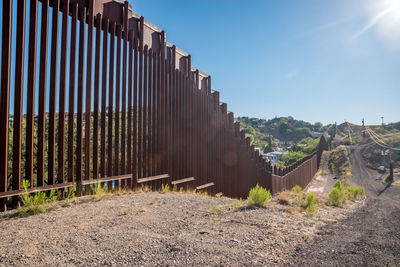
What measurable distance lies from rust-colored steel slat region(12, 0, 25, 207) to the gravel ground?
0.75 metres

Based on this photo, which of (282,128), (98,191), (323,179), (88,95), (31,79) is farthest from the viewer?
(282,128)

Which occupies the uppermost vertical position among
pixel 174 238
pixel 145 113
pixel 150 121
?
pixel 145 113

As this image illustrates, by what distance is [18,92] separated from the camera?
15.1 feet

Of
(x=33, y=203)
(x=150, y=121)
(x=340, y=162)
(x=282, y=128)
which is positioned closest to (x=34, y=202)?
(x=33, y=203)

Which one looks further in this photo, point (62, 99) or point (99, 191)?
point (99, 191)

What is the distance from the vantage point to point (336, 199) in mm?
10242

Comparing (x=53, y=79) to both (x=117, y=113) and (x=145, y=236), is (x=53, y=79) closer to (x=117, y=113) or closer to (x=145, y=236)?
(x=117, y=113)

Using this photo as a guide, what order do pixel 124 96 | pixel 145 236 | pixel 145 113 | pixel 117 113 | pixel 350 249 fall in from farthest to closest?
pixel 145 113 < pixel 124 96 < pixel 117 113 < pixel 350 249 < pixel 145 236

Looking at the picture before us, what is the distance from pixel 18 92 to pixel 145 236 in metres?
3.47

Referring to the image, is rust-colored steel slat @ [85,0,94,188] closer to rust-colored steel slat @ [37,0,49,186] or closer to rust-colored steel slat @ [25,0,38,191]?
rust-colored steel slat @ [37,0,49,186]

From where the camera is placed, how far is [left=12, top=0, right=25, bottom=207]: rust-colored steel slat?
4609mm

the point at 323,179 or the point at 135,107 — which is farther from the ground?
the point at 135,107

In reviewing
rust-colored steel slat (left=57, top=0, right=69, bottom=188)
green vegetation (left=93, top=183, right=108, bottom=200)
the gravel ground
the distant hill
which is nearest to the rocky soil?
the gravel ground

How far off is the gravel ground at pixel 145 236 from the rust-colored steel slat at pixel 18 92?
0.75 m
